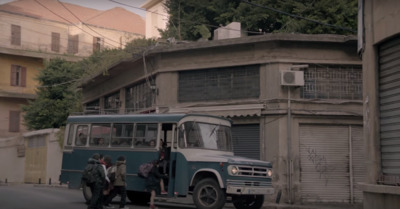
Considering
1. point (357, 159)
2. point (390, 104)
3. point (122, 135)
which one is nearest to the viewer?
point (390, 104)

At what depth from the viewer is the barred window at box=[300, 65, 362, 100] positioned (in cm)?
2064

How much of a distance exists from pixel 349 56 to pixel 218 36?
6.13 metres

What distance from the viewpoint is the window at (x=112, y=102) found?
28.3 metres

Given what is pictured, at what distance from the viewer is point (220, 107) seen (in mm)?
21125

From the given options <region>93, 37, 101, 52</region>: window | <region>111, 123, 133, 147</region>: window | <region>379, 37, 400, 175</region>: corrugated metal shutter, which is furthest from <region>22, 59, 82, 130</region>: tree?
<region>379, 37, 400, 175</region>: corrugated metal shutter

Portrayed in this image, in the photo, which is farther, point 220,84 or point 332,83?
point 220,84

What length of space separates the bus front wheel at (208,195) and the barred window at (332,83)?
797 centimetres

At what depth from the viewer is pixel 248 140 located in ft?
68.9

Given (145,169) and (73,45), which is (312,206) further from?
(73,45)

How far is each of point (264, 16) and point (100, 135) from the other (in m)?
12.5

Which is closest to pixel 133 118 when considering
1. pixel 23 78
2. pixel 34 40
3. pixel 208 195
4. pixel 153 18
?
pixel 208 195

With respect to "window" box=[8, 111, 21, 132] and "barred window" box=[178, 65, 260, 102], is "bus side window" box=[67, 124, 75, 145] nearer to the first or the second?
"barred window" box=[178, 65, 260, 102]

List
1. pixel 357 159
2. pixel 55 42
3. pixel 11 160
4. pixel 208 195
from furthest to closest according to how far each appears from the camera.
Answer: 1. pixel 55 42
2. pixel 11 160
3. pixel 357 159
4. pixel 208 195

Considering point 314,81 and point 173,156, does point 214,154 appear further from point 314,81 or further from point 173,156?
point 314,81
